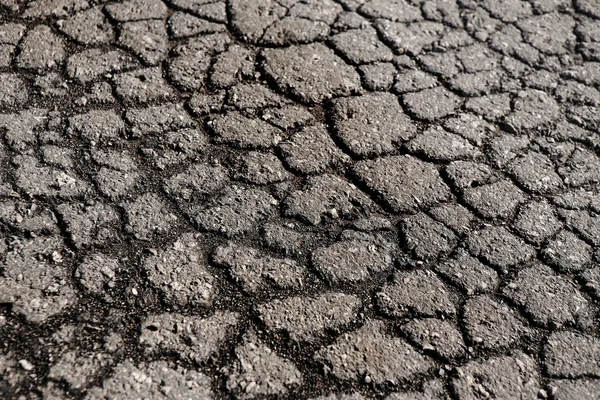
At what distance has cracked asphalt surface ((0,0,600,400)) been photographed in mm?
2027

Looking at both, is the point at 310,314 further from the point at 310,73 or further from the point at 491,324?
the point at 310,73

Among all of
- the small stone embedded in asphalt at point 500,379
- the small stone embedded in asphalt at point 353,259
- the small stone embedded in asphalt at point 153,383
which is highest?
the small stone embedded in asphalt at point 353,259

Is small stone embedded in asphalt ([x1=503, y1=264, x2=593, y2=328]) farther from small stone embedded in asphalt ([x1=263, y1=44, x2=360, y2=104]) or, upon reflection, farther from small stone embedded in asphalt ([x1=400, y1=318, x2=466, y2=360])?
small stone embedded in asphalt ([x1=263, y1=44, x2=360, y2=104])

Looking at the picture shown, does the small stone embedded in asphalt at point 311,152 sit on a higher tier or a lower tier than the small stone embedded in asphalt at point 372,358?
higher

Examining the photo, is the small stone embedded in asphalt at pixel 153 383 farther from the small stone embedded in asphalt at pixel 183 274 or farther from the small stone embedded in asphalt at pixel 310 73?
the small stone embedded in asphalt at pixel 310 73

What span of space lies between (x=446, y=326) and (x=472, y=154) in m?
0.86

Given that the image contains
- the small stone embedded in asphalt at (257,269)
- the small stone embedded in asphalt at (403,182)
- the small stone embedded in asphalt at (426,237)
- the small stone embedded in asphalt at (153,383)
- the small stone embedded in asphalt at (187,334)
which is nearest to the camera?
the small stone embedded in asphalt at (153,383)

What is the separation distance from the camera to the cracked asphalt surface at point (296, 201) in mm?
2027

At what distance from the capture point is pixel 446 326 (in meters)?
2.17

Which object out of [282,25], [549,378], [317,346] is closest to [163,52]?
[282,25]

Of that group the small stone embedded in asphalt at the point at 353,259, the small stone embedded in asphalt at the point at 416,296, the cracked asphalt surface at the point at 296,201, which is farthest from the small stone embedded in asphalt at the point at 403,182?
the small stone embedded in asphalt at the point at 416,296

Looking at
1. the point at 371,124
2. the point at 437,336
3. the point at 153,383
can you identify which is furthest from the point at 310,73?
the point at 153,383

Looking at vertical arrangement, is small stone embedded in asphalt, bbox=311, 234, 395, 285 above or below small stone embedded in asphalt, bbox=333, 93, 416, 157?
below

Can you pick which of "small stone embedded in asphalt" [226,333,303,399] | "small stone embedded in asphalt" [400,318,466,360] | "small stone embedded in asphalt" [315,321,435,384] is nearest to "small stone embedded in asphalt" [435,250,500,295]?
"small stone embedded in asphalt" [400,318,466,360]
